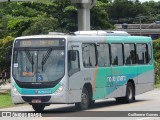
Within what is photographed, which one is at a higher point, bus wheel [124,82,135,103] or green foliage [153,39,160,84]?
bus wheel [124,82,135,103]

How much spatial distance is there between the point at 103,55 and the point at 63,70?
321 cm

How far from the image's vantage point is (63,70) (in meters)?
21.9

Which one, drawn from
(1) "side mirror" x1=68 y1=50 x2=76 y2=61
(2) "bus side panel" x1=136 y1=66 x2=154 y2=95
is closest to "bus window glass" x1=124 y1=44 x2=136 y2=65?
(2) "bus side panel" x1=136 y1=66 x2=154 y2=95

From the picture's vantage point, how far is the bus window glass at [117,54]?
25.5 meters

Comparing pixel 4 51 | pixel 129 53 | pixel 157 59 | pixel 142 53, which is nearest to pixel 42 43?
pixel 129 53

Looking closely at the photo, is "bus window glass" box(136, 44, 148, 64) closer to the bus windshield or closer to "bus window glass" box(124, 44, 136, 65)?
"bus window glass" box(124, 44, 136, 65)

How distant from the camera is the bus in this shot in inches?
862

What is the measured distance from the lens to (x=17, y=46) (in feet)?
75.2

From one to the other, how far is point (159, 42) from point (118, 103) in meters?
38.9

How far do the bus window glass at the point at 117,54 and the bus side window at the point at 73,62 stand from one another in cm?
313

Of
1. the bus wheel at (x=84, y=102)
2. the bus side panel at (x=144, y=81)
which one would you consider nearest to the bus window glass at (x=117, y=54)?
the bus side panel at (x=144, y=81)

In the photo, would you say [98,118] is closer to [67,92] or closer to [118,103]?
[67,92]

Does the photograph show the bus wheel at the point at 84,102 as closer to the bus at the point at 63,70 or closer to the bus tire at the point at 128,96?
the bus at the point at 63,70

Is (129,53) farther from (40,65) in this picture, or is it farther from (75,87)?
(40,65)
